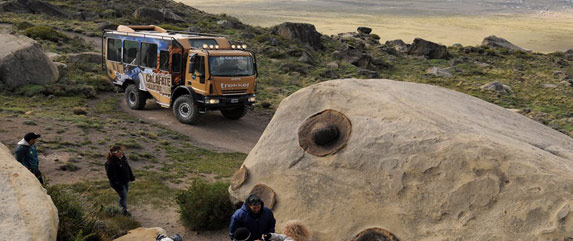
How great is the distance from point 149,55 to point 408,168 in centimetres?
1512

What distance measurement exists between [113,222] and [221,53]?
33.6 feet

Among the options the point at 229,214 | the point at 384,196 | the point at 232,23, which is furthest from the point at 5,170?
the point at 232,23

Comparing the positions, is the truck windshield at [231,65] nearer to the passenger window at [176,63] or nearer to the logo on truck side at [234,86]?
the logo on truck side at [234,86]

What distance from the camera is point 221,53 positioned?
18.6m

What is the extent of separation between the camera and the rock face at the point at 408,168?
20.5ft

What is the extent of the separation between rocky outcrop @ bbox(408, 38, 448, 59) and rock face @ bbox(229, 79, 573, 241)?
46.2 m

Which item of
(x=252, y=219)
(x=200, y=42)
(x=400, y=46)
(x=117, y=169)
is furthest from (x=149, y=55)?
(x=400, y=46)

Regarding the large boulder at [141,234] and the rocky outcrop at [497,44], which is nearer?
the large boulder at [141,234]

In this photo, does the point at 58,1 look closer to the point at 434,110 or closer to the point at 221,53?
the point at 221,53

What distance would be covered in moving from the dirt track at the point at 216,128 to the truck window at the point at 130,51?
2.16 m

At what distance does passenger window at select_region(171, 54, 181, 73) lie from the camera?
62.1 feet

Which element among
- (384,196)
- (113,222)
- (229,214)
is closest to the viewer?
(384,196)

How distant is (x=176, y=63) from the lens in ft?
62.5

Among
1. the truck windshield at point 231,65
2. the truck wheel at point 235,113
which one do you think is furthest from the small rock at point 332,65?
the truck windshield at point 231,65
